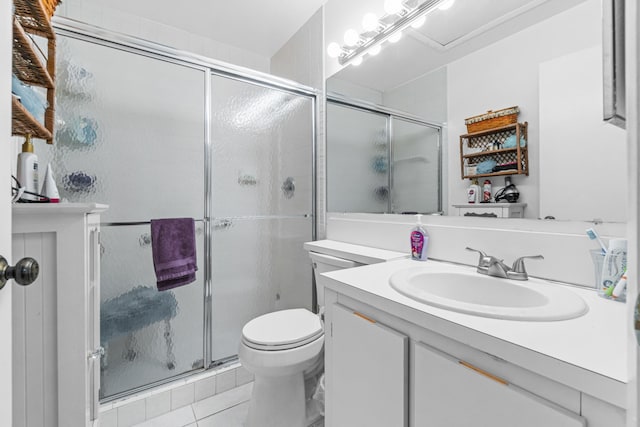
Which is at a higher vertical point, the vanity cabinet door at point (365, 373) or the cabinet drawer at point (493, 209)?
the cabinet drawer at point (493, 209)

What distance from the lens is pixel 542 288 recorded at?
2.56ft

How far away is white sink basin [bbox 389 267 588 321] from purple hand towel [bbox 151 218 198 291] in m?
1.17

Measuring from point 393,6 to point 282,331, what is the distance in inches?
63.6

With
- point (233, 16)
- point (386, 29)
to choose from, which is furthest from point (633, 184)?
point (233, 16)

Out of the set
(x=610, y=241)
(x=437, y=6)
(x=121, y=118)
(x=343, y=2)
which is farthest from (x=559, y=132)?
(x=121, y=118)

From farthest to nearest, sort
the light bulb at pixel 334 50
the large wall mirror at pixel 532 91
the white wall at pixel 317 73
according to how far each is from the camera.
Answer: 1. the white wall at pixel 317 73
2. the light bulb at pixel 334 50
3. the large wall mirror at pixel 532 91

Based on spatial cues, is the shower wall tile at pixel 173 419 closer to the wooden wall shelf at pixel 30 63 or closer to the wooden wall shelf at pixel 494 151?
the wooden wall shelf at pixel 30 63

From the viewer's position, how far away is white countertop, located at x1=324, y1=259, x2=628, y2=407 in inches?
16.8

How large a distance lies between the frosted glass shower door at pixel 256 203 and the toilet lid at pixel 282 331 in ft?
1.53

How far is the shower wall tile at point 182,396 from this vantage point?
149cm

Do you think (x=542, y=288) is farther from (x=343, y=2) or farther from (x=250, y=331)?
(x=343, y=2)

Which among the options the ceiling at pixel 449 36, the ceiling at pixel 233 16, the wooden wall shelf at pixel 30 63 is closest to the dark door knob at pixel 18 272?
the wooden wall shelf at pixel 30 63

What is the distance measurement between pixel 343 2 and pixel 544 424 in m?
2.07

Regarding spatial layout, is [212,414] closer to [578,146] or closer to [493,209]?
[493,209]
